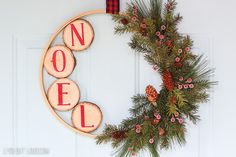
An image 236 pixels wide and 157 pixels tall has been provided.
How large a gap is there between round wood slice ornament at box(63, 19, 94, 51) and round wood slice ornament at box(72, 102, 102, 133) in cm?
23

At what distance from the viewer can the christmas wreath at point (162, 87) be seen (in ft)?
4.03

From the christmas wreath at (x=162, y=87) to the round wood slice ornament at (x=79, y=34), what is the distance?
0.11 meters

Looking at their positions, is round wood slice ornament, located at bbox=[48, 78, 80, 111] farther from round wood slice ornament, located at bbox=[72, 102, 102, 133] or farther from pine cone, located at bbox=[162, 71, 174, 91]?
pine cone, located at bbox=[162, 71, 174, 91]

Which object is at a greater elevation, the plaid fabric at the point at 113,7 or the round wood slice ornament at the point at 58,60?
the plaid fabric at the point at 113,7

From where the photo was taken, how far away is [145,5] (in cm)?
131

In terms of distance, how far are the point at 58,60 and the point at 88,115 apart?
250 mm

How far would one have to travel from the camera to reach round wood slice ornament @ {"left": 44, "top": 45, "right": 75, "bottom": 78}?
4.27 ft

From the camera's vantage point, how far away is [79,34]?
50.9 inches

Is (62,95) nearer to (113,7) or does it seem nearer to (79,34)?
(79,34)

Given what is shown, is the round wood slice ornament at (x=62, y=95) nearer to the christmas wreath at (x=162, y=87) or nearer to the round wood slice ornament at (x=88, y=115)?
the round wood slice ornament at (x=88, y=115)

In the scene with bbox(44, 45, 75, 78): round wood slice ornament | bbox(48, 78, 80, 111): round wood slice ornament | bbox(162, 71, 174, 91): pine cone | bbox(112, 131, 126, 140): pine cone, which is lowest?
bbox(112, 131, 126, 140): pine cone

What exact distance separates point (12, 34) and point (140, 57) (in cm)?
54

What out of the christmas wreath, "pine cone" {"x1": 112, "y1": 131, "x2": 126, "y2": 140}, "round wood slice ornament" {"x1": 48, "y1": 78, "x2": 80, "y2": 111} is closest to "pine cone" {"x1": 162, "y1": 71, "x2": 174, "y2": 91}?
the christmas wreath

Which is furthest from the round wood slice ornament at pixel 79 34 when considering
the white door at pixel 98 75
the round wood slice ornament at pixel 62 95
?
the round wood slice ornament at pixel 62 95
